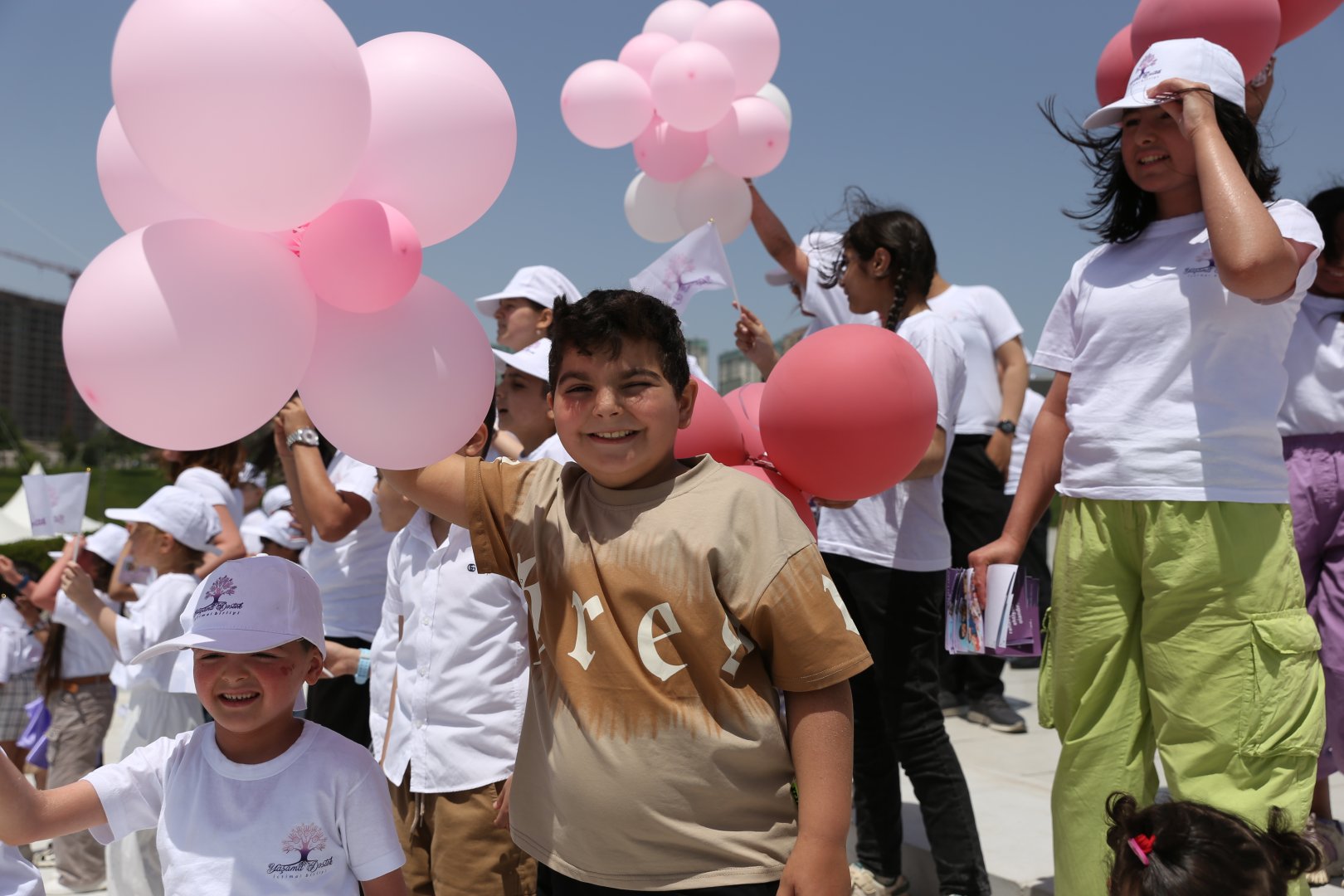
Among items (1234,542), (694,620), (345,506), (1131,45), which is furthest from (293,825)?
(1131,45)

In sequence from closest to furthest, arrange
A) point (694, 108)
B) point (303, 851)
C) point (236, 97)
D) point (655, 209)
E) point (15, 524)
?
point (236, 97), point (303, 851), point (694, 108), point (655, 209), point (15, 524)

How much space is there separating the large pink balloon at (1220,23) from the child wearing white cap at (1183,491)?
0.37ft

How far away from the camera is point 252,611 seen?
2012mm

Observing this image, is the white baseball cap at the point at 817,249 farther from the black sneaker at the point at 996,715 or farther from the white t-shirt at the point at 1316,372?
the black sneaker at the point at 996,715

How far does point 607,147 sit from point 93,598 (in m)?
2.35

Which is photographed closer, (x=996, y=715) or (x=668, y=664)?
(x=668, y=664)

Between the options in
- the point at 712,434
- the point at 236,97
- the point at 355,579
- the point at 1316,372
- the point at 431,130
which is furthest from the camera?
the point at 355,579

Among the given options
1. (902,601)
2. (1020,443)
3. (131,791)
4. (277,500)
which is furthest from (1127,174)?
(277,500)

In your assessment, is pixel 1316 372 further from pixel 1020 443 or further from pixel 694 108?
pixel 1020 443

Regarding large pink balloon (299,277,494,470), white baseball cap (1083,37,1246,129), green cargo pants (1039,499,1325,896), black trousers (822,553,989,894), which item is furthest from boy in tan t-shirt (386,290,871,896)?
black trousers (822,553,989,894)

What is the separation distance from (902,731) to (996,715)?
2235 millimetres

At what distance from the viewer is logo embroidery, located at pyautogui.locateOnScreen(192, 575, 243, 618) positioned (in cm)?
201

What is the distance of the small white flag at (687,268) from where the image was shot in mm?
2881

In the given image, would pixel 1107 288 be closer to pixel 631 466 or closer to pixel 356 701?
pixel 631 466
